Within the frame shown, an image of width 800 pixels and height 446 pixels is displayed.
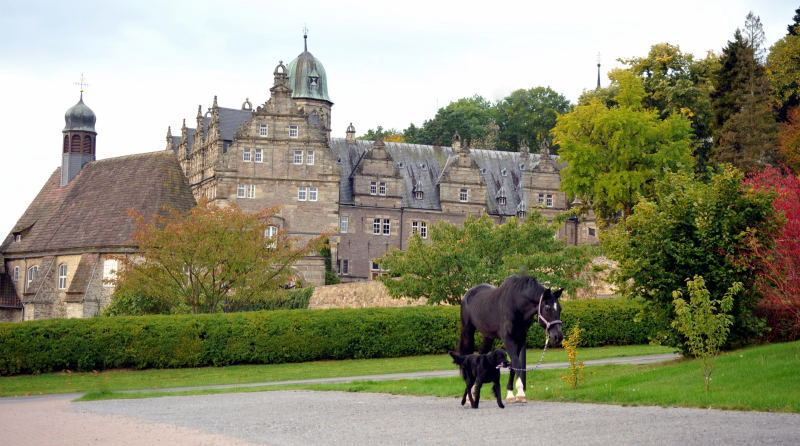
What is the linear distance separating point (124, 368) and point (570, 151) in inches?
1253

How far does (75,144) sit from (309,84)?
32.9 metres

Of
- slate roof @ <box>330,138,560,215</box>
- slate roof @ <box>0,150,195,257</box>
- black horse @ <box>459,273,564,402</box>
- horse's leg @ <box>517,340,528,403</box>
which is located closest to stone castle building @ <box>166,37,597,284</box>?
slate roof @ <box>330,138,560,215</box>

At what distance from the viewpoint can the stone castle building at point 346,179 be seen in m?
Result: 66.9

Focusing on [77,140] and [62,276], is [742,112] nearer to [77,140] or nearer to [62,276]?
[62,276]

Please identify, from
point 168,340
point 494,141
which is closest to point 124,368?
point 168,340

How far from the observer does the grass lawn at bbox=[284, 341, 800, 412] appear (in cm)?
1359

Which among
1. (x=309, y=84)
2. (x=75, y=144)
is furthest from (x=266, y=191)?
(x=309, y=84)

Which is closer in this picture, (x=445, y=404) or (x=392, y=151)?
(x=445, y=404)

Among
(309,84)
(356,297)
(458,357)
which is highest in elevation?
(309,84)

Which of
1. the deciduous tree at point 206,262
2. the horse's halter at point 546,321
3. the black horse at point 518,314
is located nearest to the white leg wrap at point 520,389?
the black horse at point 518,314

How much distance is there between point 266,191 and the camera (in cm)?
6688

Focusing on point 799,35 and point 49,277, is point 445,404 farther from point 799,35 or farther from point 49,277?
point 799,35

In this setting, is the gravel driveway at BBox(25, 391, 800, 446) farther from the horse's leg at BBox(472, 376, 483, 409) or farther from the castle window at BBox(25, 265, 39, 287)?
the castle window at BBox(25, 265, 39, 287)

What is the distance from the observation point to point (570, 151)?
55.8m
